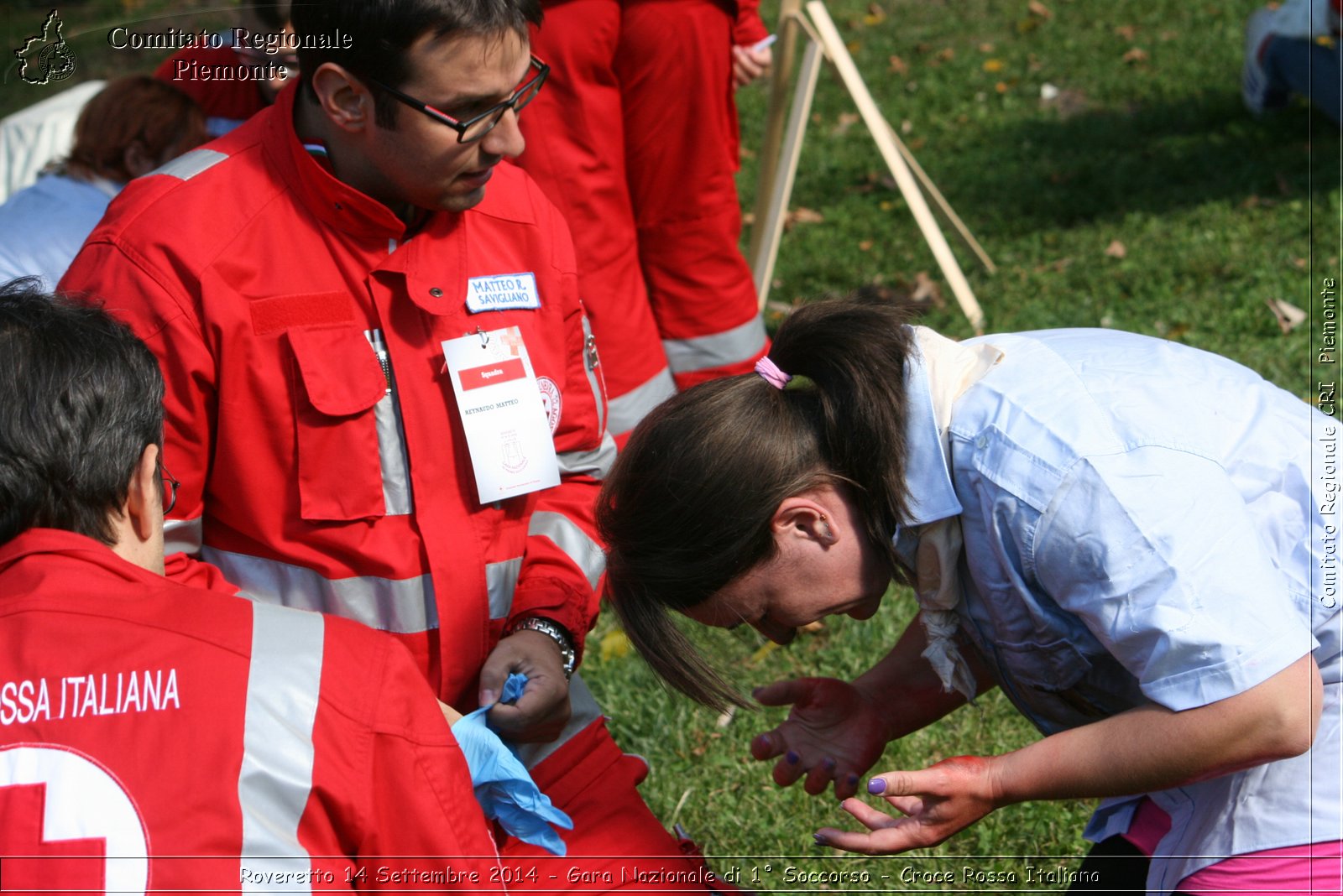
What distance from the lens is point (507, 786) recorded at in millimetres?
2186

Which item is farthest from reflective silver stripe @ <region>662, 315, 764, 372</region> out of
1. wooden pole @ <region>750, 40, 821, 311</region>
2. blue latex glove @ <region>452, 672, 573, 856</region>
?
blue latex glove @ <region>452, 672, 573, 856</region>

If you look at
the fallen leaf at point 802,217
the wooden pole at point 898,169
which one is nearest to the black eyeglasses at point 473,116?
the wooden pole at point 898,169

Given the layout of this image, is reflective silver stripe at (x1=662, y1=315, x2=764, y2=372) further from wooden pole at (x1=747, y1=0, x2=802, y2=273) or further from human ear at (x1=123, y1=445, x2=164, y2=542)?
human ear at (x1=123, y1=445, x2=164, y2=542)

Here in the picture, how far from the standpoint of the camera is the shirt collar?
1.86 metres

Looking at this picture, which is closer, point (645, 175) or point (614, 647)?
point (614, 647)

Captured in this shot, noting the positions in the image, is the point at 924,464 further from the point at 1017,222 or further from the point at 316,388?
the point at 1017,222

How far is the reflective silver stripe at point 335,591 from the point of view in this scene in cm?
232

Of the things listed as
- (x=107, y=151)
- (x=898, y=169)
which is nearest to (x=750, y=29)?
(x=898, y=169)

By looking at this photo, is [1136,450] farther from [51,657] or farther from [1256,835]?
[51,657]

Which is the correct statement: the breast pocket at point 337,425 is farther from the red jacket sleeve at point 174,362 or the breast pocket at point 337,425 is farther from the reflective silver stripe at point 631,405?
the reflective silver stripe at point 631,405

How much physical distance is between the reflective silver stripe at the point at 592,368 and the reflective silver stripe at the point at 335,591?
1.92ft

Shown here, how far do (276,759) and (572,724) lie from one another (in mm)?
1055

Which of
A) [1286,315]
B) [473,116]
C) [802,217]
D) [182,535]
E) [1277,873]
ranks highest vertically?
[473,116]

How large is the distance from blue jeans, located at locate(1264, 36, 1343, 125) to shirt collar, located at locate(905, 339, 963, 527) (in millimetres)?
6248
